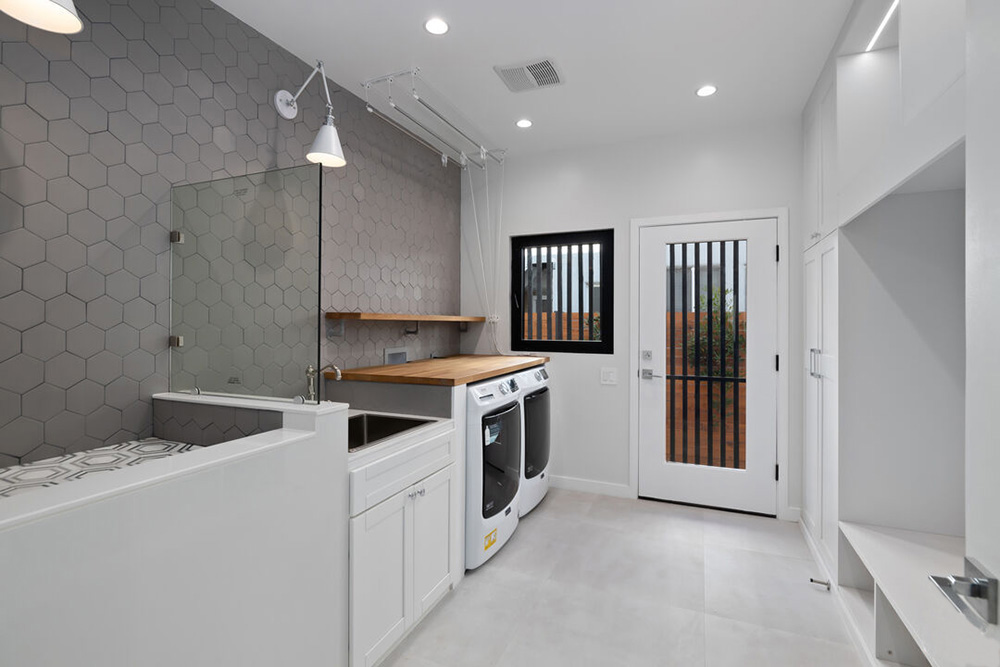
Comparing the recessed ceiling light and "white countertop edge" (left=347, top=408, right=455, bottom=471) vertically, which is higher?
the recessed ceiling light

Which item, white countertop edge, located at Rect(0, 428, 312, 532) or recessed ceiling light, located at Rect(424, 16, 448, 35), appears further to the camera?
recessed ceiling light, located at Rect(424, 16, 448, 35)

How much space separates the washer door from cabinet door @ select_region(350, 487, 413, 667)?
1.18m

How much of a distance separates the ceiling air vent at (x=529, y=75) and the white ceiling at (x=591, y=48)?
53 mm

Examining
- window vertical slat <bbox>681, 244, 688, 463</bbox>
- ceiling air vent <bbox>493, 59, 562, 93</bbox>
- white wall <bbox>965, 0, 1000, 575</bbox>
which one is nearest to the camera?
white wall <bbox>965, 0, 1000, 575</bbox>

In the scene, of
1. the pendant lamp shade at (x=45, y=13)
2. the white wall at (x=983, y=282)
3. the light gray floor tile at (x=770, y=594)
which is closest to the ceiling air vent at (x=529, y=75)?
the pendant lamp shade at (x=45, y=13)

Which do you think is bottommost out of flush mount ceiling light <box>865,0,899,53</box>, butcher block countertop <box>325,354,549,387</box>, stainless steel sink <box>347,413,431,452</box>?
stainless steel sink <box>347,413,431,452</box>

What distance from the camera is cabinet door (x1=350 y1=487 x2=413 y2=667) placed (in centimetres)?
161

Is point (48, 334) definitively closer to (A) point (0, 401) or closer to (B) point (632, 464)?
(A) point (0, 401)

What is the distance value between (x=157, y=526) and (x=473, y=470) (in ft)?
4.76

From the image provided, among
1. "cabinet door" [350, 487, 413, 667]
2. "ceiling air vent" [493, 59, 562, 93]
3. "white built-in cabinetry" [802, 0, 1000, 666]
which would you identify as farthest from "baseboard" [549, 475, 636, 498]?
"ceiling air vent" [493, 59, 562, 93]

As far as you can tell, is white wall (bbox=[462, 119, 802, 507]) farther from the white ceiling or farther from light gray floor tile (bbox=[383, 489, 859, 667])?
light gray floor tile (bbox=[383, 489, 859, 667])

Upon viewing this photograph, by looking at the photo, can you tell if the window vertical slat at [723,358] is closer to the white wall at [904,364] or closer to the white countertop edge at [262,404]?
the white wall at [904,364]

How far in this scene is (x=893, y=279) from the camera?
1.91m

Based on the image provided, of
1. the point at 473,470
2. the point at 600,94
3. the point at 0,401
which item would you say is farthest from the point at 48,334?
the point at 600,94
